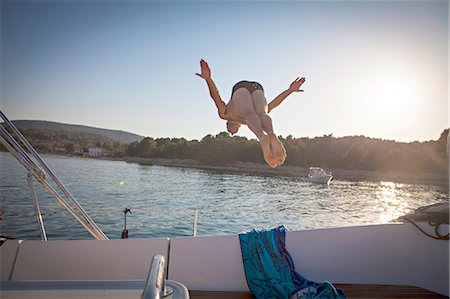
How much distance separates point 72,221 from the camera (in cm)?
1158

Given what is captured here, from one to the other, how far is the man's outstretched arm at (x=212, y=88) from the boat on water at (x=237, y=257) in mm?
1080

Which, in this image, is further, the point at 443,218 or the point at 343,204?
the point at 343,204

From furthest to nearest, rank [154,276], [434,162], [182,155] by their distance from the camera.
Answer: [182,155]
[434,162]
[154,276]

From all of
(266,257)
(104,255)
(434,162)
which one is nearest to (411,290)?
(266,257)

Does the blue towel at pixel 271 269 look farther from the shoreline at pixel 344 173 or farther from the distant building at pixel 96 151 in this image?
the distant building at pixel 96 151

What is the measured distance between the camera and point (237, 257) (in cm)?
226

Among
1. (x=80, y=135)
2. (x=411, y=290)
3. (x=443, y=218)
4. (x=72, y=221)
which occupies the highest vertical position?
(x=80, y=135)

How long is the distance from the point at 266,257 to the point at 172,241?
623 mm

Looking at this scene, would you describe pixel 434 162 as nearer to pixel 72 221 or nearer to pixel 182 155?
pixel 182 155

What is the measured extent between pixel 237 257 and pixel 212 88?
1353mm

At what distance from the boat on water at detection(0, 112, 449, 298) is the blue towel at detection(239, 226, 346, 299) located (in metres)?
0.06

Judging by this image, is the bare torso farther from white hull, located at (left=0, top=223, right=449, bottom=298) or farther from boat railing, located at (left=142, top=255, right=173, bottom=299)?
boat railing, located at (left=142, top=255, right=173, bottom=299)

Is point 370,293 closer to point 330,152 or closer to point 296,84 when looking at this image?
point 296,84

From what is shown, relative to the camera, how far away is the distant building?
51.7 metres
